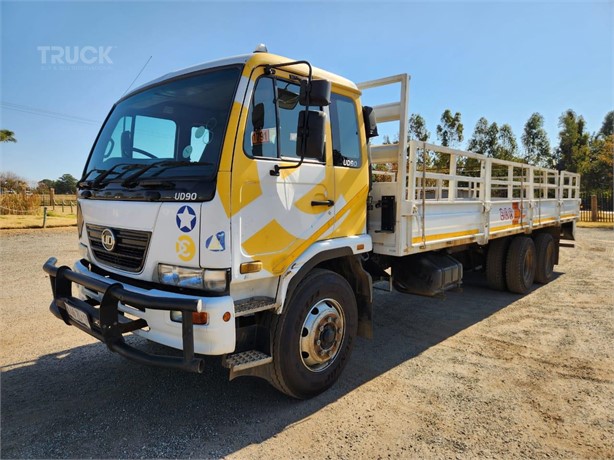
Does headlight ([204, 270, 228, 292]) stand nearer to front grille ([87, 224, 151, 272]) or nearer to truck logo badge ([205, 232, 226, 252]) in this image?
truck logo badge ([205, 232, 226, 252])

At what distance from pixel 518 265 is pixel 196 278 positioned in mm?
5886

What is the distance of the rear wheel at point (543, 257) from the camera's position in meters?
7.61

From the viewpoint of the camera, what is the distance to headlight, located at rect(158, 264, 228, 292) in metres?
2.57

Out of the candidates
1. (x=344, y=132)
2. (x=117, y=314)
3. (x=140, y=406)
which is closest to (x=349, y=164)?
(x=344, y=132)

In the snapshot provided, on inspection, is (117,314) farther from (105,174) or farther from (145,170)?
(105,174)

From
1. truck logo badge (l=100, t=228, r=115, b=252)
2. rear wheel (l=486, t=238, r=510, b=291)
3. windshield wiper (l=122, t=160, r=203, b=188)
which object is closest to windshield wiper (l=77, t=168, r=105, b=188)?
truck logo badge (l=100, t=228, r=115, b=252)

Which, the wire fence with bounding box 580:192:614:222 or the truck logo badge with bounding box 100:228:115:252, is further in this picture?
the wire fence with bounding box 580:192:614:222

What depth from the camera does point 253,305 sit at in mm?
2762

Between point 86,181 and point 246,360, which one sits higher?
point 86,181

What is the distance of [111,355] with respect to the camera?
4.08 meters

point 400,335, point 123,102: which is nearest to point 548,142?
point 400,335

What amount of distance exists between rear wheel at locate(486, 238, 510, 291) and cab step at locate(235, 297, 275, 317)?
5105 millimetres

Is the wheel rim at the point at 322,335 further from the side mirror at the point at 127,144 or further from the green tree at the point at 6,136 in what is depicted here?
the green tree at the point at 6,136

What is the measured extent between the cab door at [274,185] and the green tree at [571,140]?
1546 inches
